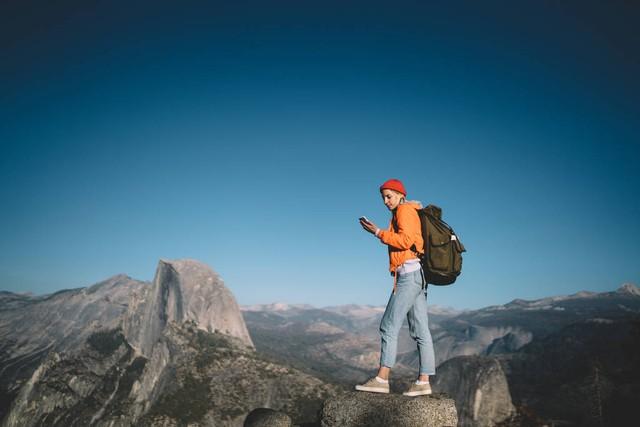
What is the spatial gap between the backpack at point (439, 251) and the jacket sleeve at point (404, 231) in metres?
0.23

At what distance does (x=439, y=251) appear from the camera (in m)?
5.82

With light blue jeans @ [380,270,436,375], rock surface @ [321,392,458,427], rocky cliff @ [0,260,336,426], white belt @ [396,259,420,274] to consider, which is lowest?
rocky cliff @ [0,260,336,426]

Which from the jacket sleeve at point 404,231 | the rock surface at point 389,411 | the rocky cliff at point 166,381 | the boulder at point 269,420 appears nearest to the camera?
the rock surface at point 389,411

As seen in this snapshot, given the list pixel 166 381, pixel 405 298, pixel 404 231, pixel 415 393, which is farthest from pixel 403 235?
pixel 166 381

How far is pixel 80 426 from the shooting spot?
128875 mm

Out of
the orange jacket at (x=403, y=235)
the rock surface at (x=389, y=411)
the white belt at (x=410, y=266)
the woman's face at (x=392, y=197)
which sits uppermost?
the woman's face at (x=392, y=197)

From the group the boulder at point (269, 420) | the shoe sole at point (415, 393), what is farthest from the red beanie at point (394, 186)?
the boulder at point (269, 420)

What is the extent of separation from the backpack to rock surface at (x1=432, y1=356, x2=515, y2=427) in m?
73.1

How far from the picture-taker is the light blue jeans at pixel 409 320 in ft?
18.9

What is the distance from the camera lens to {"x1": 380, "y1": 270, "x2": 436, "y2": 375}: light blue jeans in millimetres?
5770

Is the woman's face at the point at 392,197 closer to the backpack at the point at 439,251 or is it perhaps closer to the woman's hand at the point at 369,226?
the backpack at the point at 439,251

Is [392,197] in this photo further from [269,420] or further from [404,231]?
[269,420]

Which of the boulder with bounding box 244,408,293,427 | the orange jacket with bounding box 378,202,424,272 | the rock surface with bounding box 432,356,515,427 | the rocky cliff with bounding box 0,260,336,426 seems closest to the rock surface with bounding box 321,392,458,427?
the boulder with bounding box 244,408,293,427

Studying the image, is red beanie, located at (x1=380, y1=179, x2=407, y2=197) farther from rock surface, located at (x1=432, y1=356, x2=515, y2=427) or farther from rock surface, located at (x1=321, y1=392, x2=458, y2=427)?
rock surface, located at (x1=432, y1=356, x2=515, y2=427)
